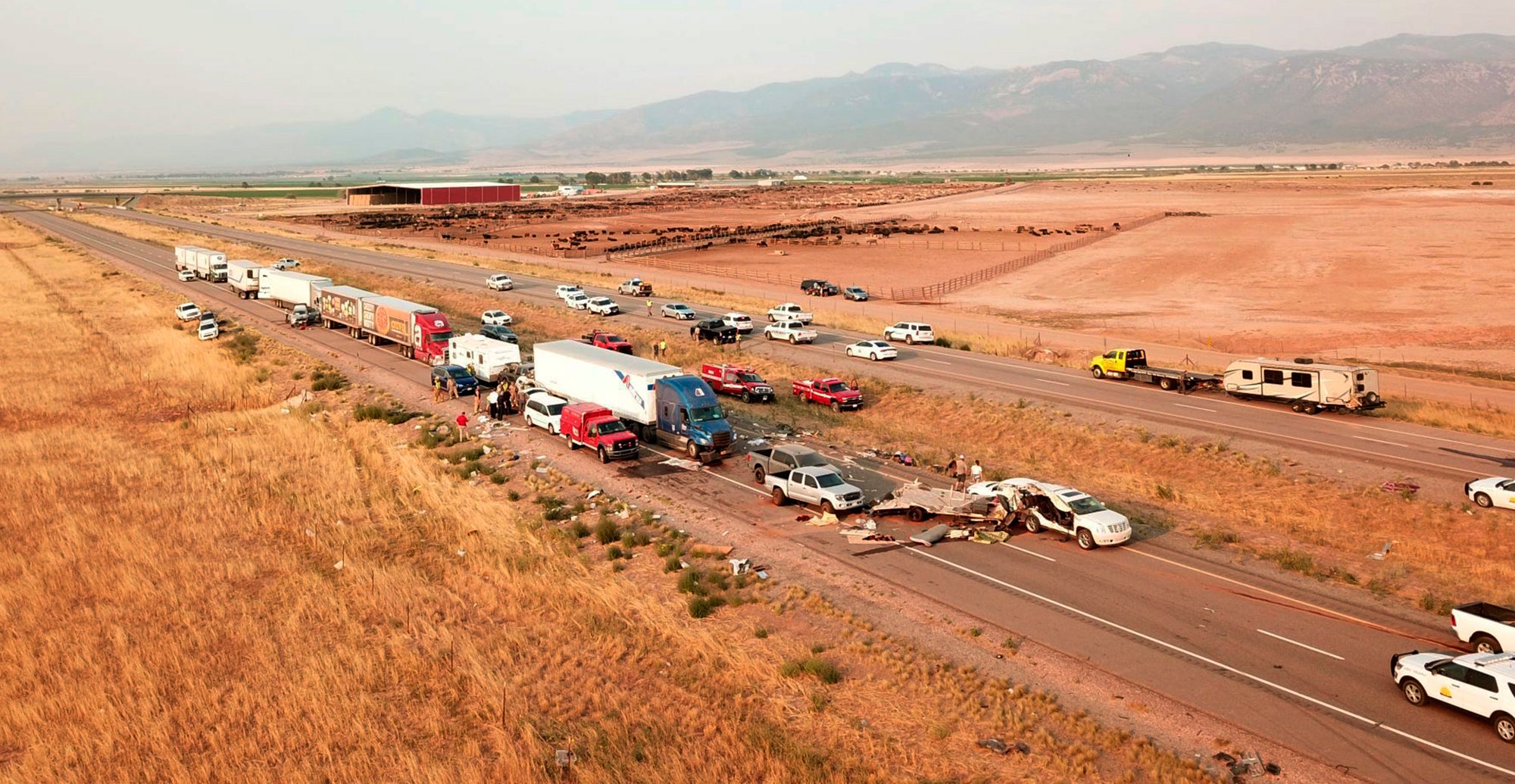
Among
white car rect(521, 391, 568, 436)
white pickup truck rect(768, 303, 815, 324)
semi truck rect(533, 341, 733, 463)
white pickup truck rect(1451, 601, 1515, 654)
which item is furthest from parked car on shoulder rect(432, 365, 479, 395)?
white pickup truck rect(1451, 601, 1515, 654)

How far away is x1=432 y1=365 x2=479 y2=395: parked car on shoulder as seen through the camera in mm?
46750

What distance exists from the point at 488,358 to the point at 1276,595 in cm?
3506

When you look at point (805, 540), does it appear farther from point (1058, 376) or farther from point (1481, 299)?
point (1481, 299)

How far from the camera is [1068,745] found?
17875 millimetres

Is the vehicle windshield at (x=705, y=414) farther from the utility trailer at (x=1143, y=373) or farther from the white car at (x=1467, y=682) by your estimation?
the utility trailer at (x=1143, y=373)

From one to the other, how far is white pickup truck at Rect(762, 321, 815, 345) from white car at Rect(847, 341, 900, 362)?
3.63 m

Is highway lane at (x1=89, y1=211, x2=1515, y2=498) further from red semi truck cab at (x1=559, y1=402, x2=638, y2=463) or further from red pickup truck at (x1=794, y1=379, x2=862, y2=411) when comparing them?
red semi truck cab at (x1=559, y1=402, x2=638, y2=463)

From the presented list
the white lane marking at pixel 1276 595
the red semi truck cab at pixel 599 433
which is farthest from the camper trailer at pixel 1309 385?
the red semi truck cab at pixel 599 433

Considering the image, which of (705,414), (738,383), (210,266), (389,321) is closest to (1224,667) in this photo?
(705,414)

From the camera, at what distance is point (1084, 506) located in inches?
1140

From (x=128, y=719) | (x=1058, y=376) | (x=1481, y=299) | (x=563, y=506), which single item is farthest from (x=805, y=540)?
(x=1481, y=299)

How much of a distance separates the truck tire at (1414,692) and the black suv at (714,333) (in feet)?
146

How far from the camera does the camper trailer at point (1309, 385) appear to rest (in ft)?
137

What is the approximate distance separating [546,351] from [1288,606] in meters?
30.1
